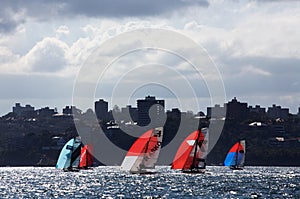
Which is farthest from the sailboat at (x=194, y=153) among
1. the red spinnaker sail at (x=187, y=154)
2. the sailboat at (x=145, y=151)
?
the sailboat at (x=145, y=151)

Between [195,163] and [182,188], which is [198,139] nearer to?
[195,163]

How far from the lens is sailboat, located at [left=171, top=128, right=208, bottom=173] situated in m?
170

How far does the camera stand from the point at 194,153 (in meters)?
170

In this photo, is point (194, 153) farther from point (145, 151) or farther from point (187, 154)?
point (145, 151)

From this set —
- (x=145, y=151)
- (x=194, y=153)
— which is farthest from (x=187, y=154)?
(x=145, y=151)

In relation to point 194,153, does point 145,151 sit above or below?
below

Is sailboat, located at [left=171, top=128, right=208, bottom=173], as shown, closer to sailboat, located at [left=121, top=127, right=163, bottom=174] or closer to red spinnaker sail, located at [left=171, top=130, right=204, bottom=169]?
red spinnaker sail, located at [left=171, top=130, right=204, bottom=169]

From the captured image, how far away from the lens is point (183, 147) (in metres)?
172

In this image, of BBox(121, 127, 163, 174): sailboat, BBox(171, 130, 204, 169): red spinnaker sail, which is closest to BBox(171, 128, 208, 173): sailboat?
BBox(171, 130, 204, 169): red spinnaker sail

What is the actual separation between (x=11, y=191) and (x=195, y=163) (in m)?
53.1

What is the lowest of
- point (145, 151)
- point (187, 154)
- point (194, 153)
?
point (145, 151)

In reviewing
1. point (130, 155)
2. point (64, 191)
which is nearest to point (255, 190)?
point (64, 191)

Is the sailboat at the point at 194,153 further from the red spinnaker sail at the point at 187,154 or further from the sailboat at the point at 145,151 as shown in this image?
the sailboat at the point at 145,151

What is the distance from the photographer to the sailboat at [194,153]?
170 meters
